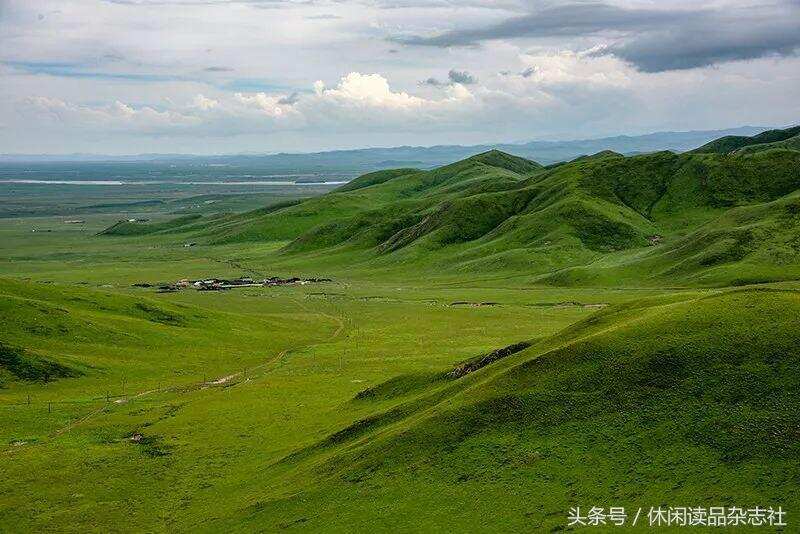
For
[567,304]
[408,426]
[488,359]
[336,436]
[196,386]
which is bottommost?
[196,386]

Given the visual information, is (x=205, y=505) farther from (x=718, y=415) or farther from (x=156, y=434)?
(x=718, y=415)

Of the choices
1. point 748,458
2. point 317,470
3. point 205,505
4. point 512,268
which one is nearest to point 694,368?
point 748,458

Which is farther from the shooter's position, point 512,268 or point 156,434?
point 512,268

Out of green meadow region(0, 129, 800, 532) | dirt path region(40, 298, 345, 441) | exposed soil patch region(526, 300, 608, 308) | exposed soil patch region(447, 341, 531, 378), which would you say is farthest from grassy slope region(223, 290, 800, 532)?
exposed soil patch region(526, 300, 608, 308)

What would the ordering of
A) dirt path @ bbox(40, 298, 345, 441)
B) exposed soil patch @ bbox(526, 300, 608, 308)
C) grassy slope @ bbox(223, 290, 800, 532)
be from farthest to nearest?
exposed soil patch @ bbox(526, 300, 608, 308) < dirt path @ bbox(40, 298, 345, 441) < grassy slope @ bbox(223, 290, 800, 532)

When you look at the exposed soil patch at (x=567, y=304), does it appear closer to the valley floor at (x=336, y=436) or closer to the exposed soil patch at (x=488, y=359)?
the valley floor at (x=336, y=436)

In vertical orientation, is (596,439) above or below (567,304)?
above

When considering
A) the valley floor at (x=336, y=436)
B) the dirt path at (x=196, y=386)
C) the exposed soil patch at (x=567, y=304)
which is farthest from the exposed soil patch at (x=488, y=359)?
the exposed soil patch at (x=567, y=304)

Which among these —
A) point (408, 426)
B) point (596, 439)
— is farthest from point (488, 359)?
point (596, 439)

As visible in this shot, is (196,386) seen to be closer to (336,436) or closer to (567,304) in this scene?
(336,436)

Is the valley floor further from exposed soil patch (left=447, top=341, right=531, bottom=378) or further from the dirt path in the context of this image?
exposed soil patch (left=447, top=341, right=531, bottom=378)

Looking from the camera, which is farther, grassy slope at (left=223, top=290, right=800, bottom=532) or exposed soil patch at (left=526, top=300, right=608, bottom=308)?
exposed soil patch at (left=526, top=300, right=608, bottom=308)
